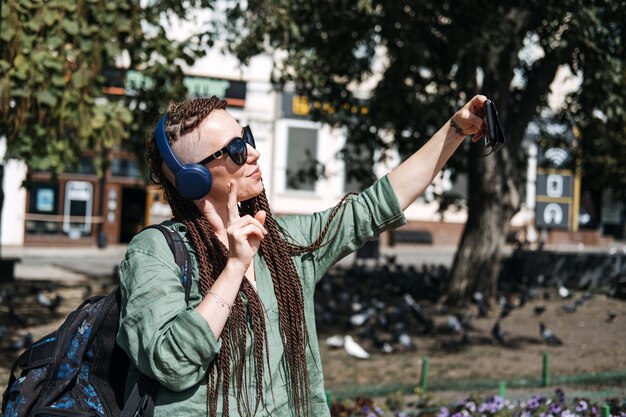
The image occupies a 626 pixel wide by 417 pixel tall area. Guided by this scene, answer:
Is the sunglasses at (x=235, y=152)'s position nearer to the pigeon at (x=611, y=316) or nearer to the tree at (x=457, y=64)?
the tree at (x=457, y=64)

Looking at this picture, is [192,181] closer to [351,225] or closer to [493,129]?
[351,225]

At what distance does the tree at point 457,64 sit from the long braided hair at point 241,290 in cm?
682

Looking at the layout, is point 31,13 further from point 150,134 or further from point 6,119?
point 150,134

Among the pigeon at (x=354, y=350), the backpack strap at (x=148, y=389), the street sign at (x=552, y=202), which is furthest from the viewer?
the street sign at (x=552, y=202)

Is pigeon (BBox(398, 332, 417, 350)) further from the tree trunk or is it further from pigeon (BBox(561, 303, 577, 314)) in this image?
pigeon (BBox(561, 303, 577, 314))

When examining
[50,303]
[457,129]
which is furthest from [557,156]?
[457,129]

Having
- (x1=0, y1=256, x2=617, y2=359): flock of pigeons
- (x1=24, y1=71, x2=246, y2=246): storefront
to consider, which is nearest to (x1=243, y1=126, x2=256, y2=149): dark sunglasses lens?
(x1=0, y1=256, x2=617, y2=359): flock of pigeons

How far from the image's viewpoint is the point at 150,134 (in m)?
2.39

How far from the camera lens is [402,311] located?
1131 cm

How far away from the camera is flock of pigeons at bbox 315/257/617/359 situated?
10031 millimetres

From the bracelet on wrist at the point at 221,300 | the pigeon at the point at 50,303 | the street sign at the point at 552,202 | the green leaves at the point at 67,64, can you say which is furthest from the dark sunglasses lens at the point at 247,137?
the street sign at the point at 552,202

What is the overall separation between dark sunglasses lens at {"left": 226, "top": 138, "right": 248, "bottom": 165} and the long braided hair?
11cm

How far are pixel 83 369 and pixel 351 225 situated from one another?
2.72ft

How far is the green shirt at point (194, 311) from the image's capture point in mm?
1938
